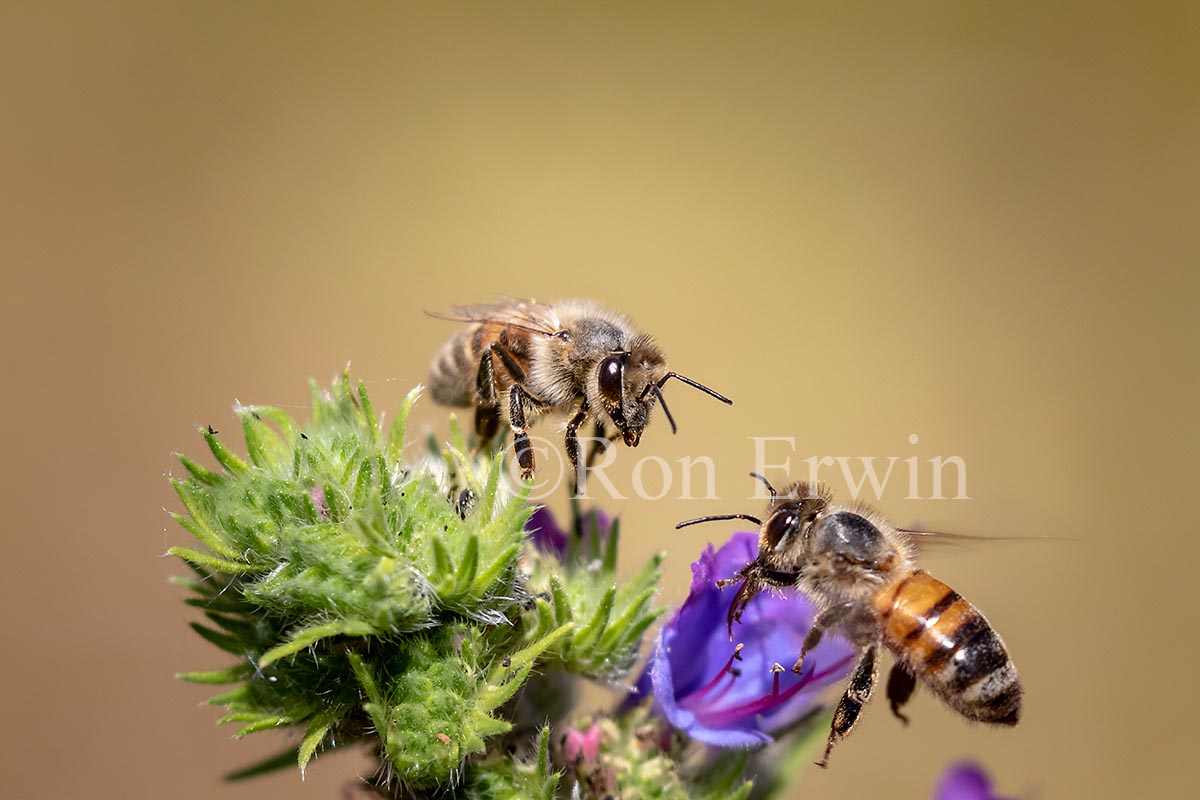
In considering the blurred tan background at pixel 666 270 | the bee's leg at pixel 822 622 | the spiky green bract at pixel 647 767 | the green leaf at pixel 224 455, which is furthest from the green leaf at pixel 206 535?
the blurred tan background at pixel 666 270

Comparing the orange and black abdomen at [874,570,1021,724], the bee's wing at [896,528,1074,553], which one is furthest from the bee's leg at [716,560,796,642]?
the bee's wing at [896,528,1074,553]

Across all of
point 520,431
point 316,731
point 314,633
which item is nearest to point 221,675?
point 316,731

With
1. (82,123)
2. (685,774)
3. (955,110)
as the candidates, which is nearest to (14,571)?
(82,123)

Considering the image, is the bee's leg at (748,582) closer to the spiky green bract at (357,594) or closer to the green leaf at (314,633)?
the spiky green bract at (357,594)

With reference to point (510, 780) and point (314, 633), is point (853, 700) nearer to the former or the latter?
point (510, 780)

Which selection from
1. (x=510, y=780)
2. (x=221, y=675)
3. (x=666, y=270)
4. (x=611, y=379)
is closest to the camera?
(x=221, y=675)

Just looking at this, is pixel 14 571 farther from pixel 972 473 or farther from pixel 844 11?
pixel 844 11

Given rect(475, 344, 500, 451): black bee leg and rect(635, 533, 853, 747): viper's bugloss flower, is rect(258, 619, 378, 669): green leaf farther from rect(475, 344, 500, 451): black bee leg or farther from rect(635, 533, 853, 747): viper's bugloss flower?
rect(475, 344, 500, 451): black bee leg
